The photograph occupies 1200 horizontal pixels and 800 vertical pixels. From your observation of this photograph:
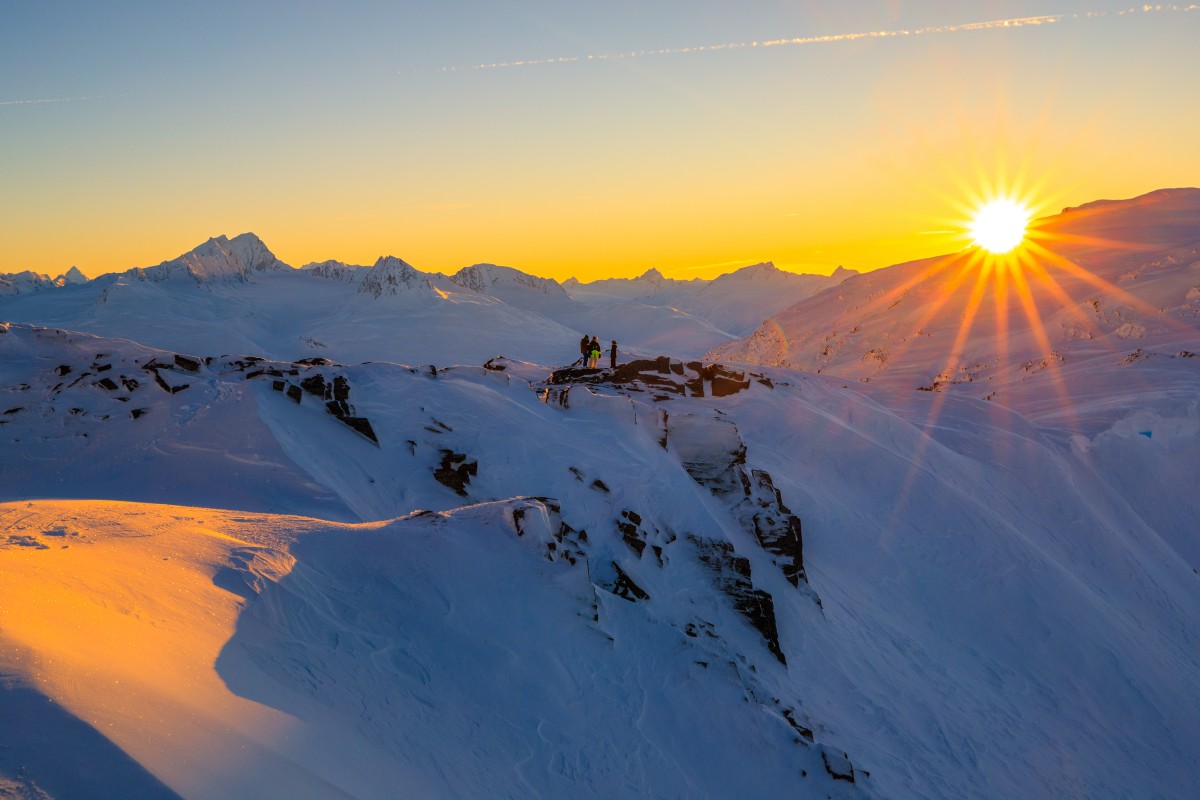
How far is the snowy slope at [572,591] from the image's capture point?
641 cm

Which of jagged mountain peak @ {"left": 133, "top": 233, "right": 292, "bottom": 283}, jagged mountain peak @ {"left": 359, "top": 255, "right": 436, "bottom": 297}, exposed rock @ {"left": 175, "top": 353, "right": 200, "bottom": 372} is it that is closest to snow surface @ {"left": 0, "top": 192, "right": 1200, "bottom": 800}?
exposed rock @ {"left": 175, "top": 353, "right": 200, "bottom": 372}

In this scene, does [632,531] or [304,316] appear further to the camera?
[304,316]

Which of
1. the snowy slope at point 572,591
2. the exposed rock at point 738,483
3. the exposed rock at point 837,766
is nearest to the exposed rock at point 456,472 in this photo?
the snowy slope at point 572,591

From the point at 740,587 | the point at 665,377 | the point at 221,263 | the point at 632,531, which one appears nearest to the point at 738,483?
the point at 740,587

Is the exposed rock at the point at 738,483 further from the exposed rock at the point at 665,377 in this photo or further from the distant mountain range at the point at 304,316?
the distant mountain range at the point at 304,316

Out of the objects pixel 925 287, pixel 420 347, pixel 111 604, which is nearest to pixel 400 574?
pixel 111 604

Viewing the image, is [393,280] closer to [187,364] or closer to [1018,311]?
[1018,311]

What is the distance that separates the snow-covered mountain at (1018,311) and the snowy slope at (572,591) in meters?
20.4

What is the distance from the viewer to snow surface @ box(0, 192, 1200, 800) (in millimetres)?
5996

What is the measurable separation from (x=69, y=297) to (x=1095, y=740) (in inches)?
6336

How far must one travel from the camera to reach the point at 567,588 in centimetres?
1034

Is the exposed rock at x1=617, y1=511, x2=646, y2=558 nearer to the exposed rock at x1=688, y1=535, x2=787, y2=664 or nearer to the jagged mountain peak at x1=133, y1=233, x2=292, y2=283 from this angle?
the exposed rock at x1=688, y1=535, x2=787, y2=664

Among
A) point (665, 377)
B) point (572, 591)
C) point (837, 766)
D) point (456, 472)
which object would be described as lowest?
point (837, 766)

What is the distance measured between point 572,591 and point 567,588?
0.08 meters
